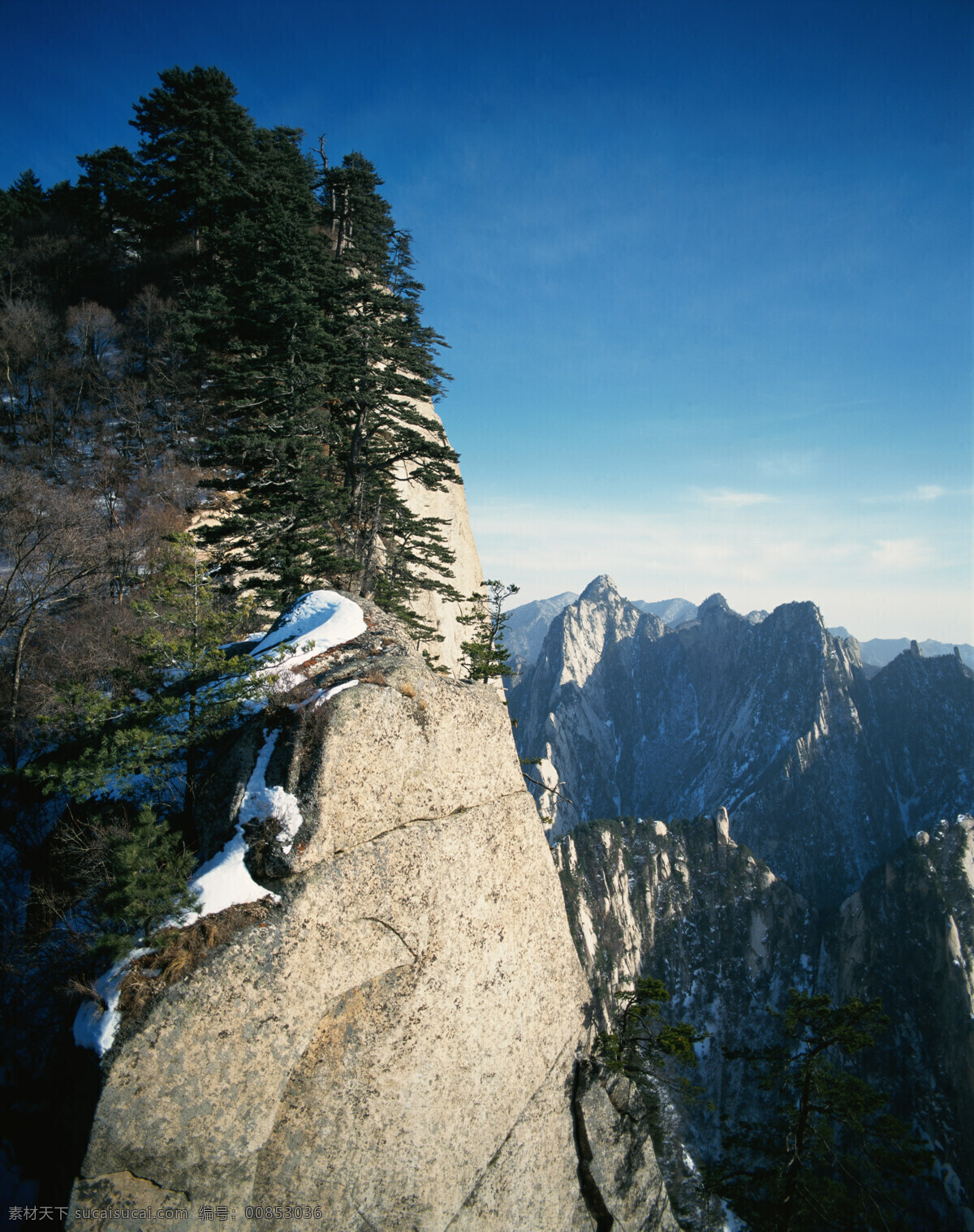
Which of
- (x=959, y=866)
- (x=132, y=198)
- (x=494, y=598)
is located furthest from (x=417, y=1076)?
(x=959, y=866)

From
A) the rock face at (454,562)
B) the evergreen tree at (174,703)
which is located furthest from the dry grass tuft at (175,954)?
the rock face at (454,562)

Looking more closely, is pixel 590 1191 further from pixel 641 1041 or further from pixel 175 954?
pixel 175 954

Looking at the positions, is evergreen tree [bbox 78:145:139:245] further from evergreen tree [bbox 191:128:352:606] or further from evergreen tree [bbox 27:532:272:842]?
evergreen tree [bbox 27:532:272:842]

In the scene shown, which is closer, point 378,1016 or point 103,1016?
point 103,1016

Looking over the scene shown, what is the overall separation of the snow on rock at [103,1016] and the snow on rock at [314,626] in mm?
5775

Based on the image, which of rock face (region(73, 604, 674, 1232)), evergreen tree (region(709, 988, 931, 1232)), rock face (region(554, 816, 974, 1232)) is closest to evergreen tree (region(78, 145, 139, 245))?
rock face (region(73, 604, 674, 1232))

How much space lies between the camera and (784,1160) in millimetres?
20000

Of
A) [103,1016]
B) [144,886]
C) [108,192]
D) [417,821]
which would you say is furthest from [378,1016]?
[108,192]

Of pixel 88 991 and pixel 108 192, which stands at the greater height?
pixel 108 192

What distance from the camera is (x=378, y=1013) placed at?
10.9 metres

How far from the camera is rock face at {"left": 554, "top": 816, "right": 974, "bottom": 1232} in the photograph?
249 feet

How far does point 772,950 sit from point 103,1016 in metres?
128

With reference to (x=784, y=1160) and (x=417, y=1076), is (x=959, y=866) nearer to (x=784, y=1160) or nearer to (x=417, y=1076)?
(x=784, y=1160)

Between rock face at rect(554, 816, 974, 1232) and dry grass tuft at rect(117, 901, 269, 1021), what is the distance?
74.5 meters
